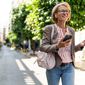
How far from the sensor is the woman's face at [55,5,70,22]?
4449mm

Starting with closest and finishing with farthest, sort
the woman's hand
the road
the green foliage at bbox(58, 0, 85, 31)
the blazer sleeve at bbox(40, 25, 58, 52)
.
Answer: the woman's hand < the blazer sleeve at bbox(40, 25, 58, 52) < the road < the green foliage at bbox(58, 0, 85, 31)

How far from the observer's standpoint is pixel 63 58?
4.39 m

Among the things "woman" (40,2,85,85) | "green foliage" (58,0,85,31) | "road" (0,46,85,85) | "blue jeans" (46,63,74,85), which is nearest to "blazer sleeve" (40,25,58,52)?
"woman" (40,2,85,85)

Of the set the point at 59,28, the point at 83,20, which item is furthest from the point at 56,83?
the point at 83,20

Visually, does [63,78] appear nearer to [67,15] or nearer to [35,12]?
[67,15]

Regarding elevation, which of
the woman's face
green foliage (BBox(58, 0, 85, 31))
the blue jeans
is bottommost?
green foliage (BBox(58, 0, 85, 31))

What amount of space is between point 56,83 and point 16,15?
46261 mm

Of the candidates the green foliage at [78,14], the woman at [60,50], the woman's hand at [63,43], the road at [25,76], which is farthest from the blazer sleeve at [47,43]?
the green foliage at [78,14]

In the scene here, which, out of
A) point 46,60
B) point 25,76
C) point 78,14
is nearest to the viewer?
point 46,60

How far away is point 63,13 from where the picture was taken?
4445mm

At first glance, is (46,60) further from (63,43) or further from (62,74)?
(63,43)

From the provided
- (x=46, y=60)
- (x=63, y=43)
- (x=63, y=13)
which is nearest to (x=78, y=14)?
(x=63, y=13)

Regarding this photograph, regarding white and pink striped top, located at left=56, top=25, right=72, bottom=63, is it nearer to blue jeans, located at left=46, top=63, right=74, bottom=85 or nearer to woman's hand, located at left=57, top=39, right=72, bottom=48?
blue jeans, located at left=46, top=63, right=74, bottom=85

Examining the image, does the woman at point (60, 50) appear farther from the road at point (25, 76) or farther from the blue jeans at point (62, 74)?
the road at point (25, 76)
